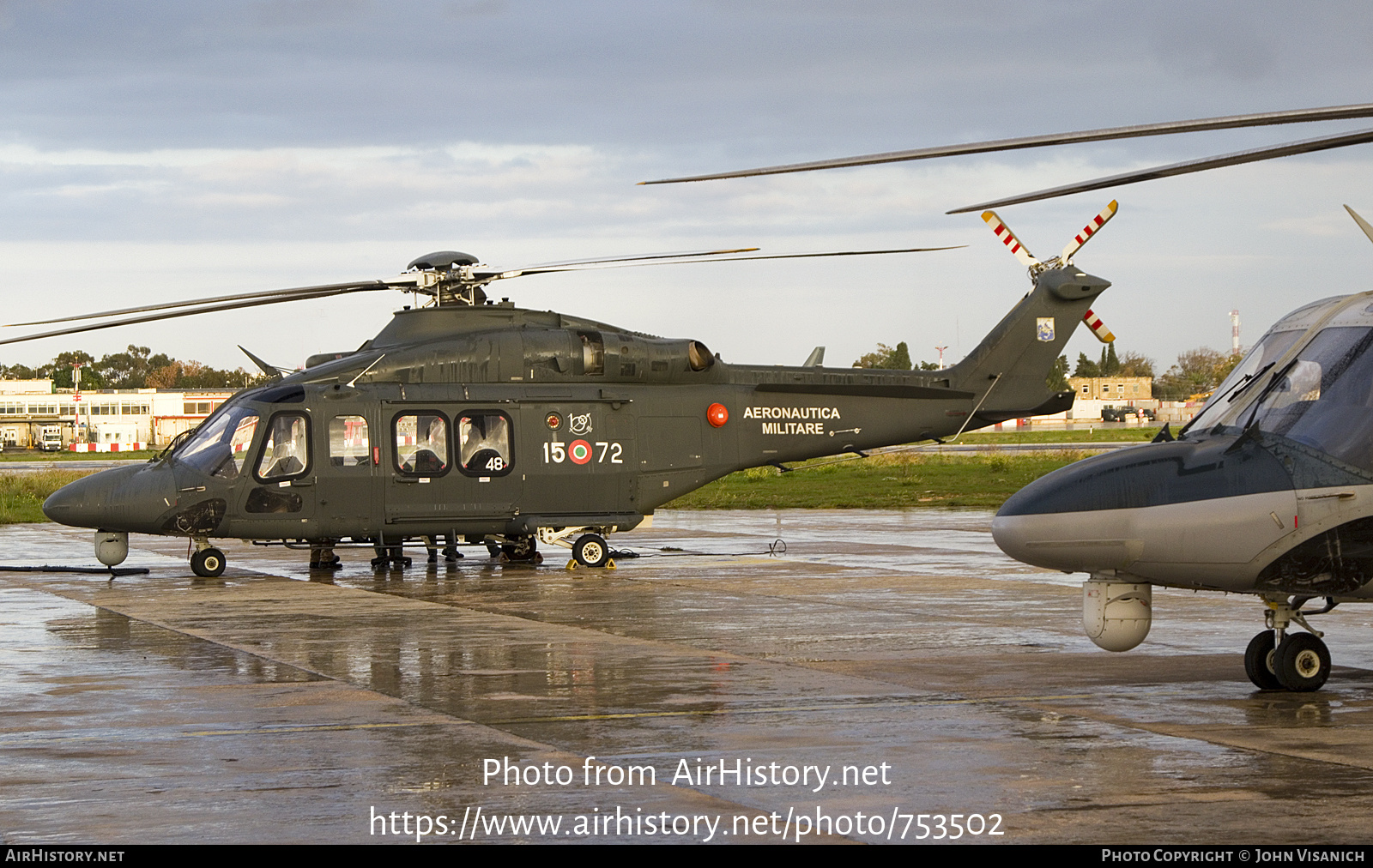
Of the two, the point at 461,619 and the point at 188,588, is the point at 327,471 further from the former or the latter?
the point at 461,619

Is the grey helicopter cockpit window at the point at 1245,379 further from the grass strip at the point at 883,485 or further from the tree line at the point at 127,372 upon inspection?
the tree line at the point at 127,372

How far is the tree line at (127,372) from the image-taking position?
178 meters

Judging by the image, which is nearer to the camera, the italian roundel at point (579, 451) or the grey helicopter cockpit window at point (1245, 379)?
the grey helicopter cockpit window at point (1245, 379)

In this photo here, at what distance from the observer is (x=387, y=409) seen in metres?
19.5

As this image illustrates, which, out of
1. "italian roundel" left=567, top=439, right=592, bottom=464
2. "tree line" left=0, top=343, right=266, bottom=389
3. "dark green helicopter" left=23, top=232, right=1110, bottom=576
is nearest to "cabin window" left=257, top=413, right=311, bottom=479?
"dark green helicopter" left=23, top=232, right=1110, bottom=576

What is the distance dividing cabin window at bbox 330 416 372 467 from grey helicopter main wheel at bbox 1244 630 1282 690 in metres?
12.2

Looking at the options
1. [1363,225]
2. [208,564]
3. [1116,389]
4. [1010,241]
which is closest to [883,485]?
[1010,241]

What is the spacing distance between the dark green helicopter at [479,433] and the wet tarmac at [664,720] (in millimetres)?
2023

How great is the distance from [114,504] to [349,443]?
119 inches

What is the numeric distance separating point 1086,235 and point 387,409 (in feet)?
34.0

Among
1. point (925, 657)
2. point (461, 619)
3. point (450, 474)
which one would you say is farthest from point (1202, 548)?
point (450, 474)

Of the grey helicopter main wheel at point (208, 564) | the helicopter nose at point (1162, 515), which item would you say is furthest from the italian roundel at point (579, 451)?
the helicopter nose at point (1162, 515)

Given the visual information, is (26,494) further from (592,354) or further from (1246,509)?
(1246,509)
